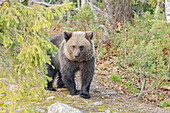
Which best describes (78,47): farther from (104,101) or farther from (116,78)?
(116,78)

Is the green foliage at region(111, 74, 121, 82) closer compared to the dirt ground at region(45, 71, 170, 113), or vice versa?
the dirt ground at region(45, 71, 170, 113)

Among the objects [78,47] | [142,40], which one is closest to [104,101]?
[78,47]

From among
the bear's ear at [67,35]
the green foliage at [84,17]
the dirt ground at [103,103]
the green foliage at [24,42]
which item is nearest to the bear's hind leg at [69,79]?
the dirt ground at [103,103]

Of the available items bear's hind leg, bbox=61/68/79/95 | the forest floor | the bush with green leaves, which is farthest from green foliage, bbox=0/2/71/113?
the bush with green leaves

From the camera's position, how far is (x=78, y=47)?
5.61 meters

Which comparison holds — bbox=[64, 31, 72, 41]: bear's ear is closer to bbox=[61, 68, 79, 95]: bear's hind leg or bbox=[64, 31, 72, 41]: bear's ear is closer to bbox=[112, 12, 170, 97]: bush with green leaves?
bbox=[61, 68, 79, 95]: bear's hind leg

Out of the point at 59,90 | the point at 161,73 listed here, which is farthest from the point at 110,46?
the point at 59,90

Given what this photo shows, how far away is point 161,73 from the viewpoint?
7383mm

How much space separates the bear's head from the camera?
5.61 m

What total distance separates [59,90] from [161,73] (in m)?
2.98

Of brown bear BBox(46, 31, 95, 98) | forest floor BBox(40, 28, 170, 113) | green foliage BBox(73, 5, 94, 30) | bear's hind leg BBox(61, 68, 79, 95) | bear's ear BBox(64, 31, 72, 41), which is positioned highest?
green foliage BBox(73, 5, 94, 30)

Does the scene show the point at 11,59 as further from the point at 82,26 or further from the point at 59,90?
the point at 82,26

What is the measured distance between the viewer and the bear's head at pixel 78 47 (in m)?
5.61

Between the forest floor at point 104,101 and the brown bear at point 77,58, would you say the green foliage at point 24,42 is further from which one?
the brown bear at point 77,58
